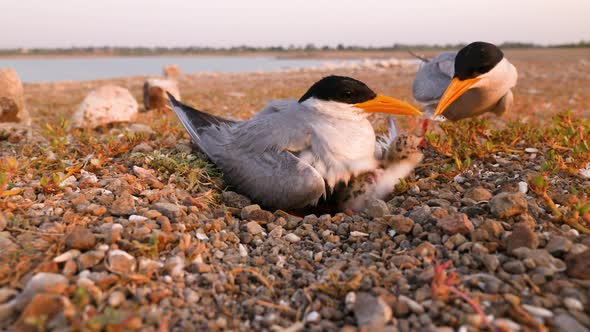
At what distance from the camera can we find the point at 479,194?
10.1 feet

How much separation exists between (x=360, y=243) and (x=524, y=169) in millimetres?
1772

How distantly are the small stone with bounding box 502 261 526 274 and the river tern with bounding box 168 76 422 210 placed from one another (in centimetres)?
Answer: 143

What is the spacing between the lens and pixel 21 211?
288 centimetres

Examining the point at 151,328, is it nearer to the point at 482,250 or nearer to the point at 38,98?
the point at 482,250

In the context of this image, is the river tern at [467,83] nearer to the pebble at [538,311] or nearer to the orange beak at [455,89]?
the orange beak at [455,89]

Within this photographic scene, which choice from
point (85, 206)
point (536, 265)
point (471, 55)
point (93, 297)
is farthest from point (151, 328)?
point (471, 55)

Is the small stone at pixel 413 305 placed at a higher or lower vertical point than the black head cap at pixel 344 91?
lower

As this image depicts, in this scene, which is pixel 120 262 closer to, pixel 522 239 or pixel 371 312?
pixel 371 312

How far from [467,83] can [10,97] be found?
6.52 m

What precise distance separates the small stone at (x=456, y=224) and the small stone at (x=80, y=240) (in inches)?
78.2

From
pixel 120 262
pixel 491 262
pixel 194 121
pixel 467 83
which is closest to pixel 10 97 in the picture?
pixel 194 121

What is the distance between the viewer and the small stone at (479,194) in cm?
307

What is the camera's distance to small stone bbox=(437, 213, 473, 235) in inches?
101

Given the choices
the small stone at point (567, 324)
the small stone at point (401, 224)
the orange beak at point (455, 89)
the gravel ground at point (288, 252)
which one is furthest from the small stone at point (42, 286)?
the orange beak at point (455, 89)
